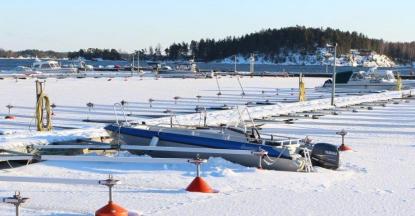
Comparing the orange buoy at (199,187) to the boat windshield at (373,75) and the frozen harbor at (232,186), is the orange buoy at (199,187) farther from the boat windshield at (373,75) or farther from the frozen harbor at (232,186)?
the boat windshield at (373,75)

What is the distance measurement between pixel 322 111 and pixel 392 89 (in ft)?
75.6

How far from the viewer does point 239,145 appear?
12.9m

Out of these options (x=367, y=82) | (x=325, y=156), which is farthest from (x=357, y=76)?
(x=325, y=156)

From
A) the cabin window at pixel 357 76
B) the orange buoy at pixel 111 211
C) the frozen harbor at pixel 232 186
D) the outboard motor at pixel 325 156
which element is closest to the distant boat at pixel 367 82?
the cabin window at pixel 357 76

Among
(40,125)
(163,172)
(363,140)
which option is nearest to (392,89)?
(363,140)

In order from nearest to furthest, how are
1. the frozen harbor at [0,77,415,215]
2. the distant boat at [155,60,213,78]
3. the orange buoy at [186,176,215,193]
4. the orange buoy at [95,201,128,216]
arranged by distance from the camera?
the orange buoy at [95,201,128,216] < the frozen harbor at [0,77,415,215] < the orange buoy at [186,176,215,193] < the distant boat at [155,60,213,78]

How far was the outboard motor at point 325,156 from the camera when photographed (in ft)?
41.0

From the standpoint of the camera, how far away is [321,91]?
46.3 meters

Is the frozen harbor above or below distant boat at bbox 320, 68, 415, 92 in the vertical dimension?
below

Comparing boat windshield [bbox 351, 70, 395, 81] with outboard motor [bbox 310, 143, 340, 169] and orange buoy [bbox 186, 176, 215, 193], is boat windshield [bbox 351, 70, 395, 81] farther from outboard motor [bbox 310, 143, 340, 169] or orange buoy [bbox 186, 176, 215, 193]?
orange buoy [bbox 186, 176, 215, 193]

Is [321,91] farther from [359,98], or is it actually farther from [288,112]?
[288,112]

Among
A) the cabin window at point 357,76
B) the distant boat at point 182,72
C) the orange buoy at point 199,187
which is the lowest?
the distant boat at point 182,72

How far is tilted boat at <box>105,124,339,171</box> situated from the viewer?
491 inches

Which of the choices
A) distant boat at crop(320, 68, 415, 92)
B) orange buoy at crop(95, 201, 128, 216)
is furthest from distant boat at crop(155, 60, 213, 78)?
orange buoy at crop(95, 201, 128, 216)
